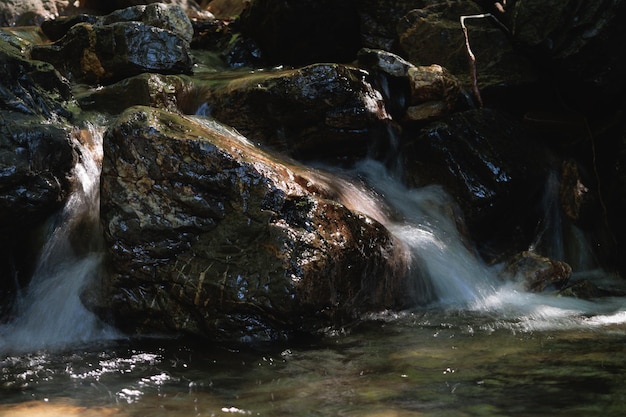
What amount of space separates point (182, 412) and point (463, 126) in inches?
217

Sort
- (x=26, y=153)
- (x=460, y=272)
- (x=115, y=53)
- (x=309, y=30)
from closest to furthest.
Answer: (x=26, y=153) < (x=460, y=272) < (x=115, y=53) < (x=309, y=30)

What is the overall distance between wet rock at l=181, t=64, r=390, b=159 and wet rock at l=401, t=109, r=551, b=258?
653mm

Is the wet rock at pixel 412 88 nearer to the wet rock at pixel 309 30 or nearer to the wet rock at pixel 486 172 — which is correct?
the wet rock at pixel 486 172

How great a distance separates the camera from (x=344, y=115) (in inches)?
284

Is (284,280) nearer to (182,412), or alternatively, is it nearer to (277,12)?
(182,412)

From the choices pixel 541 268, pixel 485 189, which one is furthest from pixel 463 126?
pixel 541 268

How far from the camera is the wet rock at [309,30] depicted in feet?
32.3

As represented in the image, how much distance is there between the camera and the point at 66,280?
5.32 metres

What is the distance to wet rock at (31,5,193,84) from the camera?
8.73m

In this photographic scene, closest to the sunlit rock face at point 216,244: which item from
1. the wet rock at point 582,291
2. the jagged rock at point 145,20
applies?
the wet rock at point 582,291

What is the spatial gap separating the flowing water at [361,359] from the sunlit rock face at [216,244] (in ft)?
0.78

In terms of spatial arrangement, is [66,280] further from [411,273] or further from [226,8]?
[226,8]

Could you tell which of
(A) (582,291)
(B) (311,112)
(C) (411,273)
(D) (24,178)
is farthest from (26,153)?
(A) (582,291)

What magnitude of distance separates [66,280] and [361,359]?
2860mm
